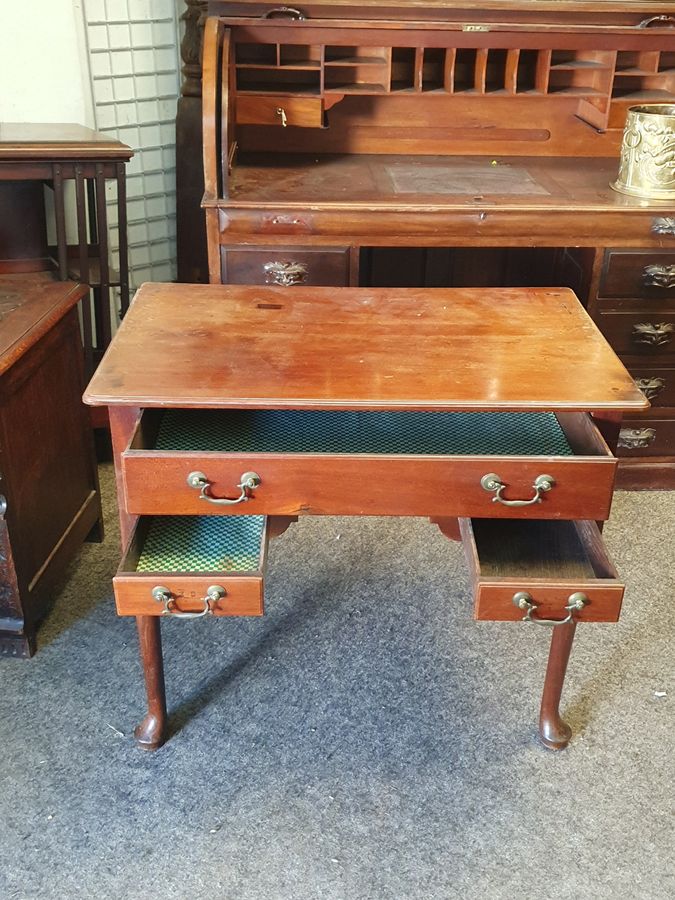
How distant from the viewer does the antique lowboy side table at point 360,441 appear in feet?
4.70

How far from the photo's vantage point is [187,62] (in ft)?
8.54

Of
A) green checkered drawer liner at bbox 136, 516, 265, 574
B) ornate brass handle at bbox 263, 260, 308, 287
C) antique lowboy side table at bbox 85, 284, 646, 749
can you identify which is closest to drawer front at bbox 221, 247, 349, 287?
ornate brass handle at bbox 263, 260, 308, 287

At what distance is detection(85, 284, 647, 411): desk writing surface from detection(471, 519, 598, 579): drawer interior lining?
0.27 meters

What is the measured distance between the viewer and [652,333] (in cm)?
230

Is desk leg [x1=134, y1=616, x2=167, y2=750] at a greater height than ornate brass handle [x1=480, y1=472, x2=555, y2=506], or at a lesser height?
lesser

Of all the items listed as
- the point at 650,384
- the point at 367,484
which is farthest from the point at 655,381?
the point at 367,484

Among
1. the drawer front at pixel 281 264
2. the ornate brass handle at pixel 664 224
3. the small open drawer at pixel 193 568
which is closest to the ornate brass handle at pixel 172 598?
the small open drawer at pixel 193 568

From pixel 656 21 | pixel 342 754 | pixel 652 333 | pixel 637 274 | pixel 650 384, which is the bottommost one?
pixel 342 754

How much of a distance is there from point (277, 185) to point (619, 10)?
91 cm

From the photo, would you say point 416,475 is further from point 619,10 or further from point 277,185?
point 619,10

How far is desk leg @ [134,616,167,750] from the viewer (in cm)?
155

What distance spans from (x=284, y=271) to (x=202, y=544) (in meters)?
0.84

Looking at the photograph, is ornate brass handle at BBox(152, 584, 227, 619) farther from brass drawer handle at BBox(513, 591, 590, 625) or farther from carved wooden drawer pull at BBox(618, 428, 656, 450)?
carved wooden drawer pull at BBox(618, 428, 656, 450)

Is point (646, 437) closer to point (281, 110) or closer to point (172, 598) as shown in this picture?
point (281, 110)
